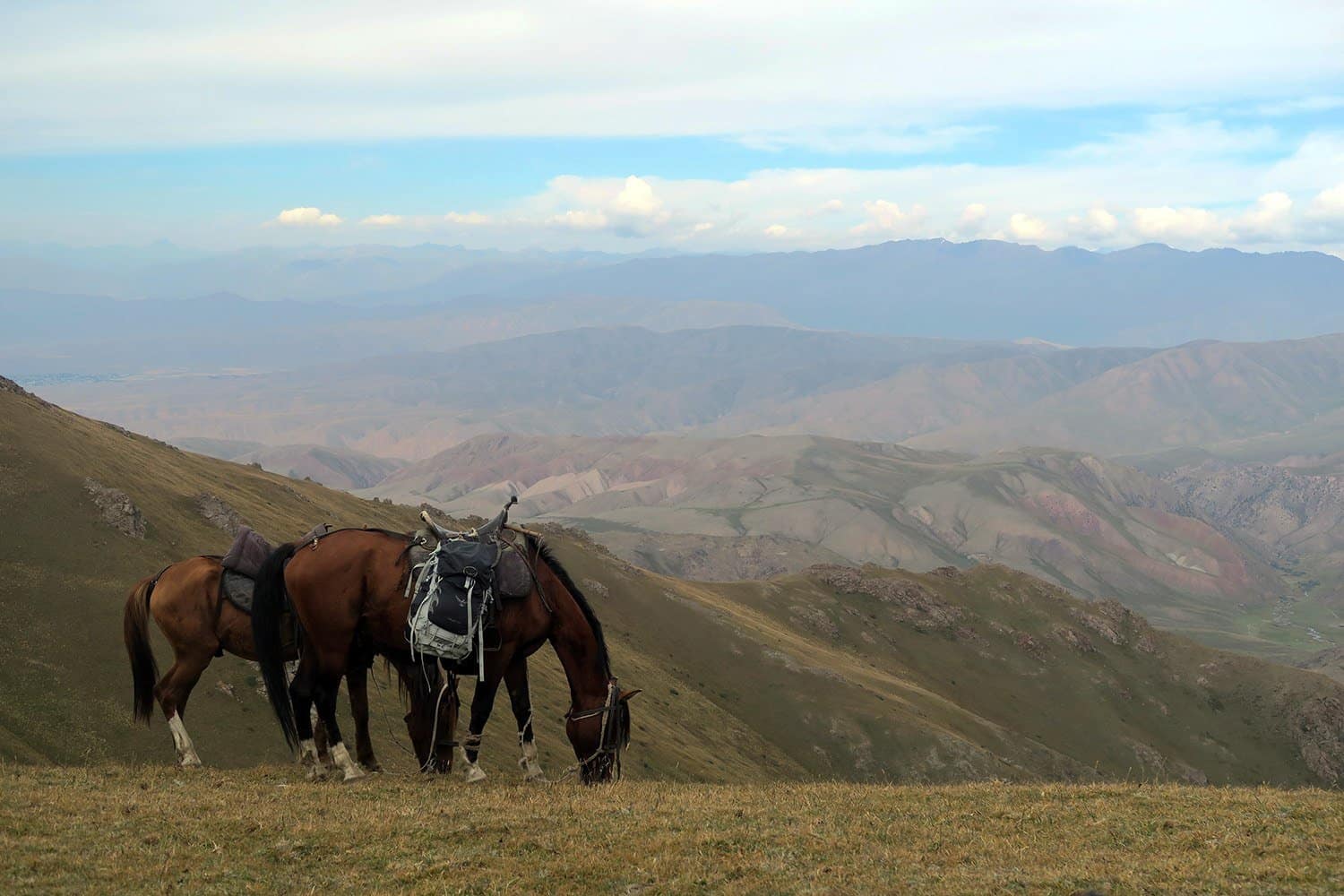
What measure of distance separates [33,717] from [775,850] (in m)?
17.6

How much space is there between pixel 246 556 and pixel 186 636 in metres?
1.56

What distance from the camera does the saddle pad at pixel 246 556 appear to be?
16.8 m

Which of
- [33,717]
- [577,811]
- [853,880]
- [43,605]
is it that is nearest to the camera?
[853,880]

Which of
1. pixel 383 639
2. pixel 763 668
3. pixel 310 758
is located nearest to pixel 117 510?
pixel 310 758

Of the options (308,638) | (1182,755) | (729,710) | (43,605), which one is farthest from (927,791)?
(1182,755)

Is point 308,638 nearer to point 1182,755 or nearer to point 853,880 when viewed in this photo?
point 853,880

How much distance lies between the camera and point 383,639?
15867mm

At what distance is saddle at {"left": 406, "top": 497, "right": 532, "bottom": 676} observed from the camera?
15117 mm

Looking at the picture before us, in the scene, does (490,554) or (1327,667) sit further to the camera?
(1327,667)

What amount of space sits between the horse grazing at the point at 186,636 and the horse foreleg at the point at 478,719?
1.76 metres

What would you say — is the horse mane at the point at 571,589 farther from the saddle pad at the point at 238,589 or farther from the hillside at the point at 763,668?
the hillside at the point at 763,668

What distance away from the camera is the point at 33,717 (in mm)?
22328

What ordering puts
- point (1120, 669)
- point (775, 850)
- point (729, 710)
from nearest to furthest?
point (775, 850)
point (729, 710)
point (1120, 669)

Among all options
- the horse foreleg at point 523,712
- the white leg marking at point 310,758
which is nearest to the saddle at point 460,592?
the horse foreleg at point 523,712
